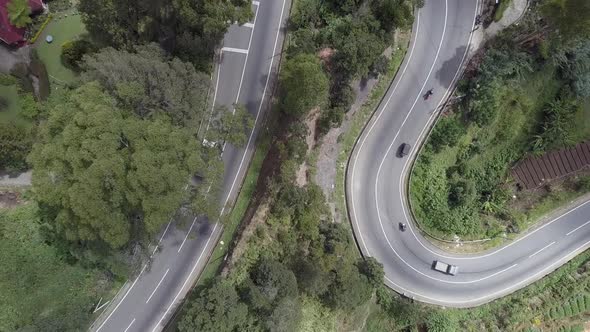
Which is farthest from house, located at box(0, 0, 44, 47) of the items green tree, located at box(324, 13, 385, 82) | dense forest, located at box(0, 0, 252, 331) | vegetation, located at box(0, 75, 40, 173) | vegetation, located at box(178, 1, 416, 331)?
green tree, located at box(324, 13, 385, 82)

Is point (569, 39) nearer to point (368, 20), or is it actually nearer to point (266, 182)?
point (368, 20)

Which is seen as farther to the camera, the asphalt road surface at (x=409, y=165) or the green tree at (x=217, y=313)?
the asphalt road surface at (x=409, y=165)

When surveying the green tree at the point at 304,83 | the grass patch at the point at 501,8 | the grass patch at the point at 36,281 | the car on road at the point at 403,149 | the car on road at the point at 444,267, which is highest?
the grass patch at the point at 501,8

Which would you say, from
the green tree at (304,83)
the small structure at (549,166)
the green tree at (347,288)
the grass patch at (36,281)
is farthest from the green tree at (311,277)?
the small structure at (549,166)

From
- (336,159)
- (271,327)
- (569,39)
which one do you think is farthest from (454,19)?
(271,327)

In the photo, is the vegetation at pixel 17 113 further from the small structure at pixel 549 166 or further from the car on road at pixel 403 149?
the small structure at pixel 549 166

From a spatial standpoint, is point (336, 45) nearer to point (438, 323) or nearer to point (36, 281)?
point (438, 323)
